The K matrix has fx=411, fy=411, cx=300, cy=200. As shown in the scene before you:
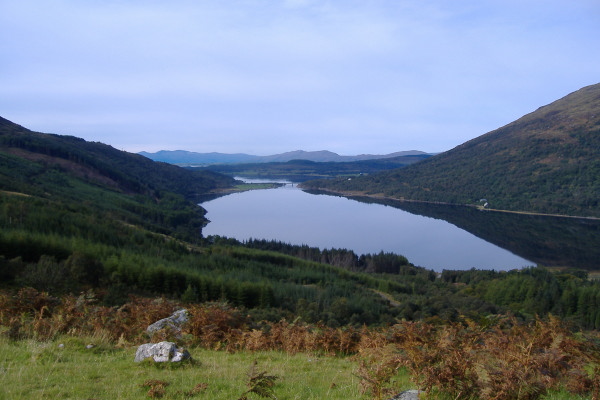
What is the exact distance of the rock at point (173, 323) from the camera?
7015 millimetres

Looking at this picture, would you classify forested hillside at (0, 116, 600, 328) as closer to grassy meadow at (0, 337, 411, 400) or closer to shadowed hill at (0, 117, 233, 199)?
grassy meadow at (0, 337, 411, 400)

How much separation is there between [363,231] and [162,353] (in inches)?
2795

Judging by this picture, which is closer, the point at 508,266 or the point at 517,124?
the point at 508,266

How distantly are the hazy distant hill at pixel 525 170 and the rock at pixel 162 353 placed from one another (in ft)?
354

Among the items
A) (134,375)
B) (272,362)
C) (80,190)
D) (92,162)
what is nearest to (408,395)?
(272,362)

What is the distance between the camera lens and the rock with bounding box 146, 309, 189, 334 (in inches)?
276

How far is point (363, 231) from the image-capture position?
246 ft

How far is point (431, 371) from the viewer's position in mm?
4074

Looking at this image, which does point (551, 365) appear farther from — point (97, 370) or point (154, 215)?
point (154, 215)

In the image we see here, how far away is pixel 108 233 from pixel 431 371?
95.6ft

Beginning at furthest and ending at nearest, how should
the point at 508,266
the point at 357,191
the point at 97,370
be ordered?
the point at 357,191 → the point at 508,266 → the point at 97,370

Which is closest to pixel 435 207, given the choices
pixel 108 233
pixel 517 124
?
pixel 517 124

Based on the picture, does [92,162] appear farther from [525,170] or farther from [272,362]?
[525,170]

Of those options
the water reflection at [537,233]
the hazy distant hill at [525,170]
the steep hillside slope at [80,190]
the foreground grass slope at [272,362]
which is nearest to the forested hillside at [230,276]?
the steep hillside slope at [80,190]
